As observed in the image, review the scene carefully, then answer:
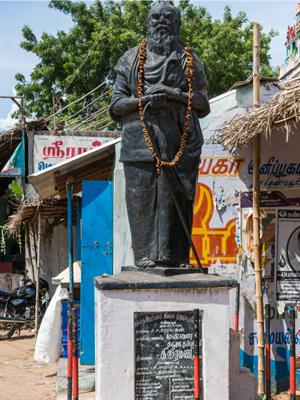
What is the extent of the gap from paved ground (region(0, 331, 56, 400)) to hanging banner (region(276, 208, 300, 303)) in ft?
9.72

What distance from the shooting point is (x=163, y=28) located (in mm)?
5438

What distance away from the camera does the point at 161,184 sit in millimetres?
5332

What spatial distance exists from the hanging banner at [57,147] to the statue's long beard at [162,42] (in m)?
8.71

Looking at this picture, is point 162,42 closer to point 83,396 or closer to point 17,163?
point 83,396

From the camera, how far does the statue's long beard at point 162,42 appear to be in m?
5.43

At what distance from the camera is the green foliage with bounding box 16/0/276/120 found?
20062 mm

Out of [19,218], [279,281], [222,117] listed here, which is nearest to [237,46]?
[19,218]

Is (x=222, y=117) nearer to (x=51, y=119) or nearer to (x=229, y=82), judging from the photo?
(x=51, y=119)

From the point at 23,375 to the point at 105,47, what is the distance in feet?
44.1

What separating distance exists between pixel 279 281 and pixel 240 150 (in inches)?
64.2

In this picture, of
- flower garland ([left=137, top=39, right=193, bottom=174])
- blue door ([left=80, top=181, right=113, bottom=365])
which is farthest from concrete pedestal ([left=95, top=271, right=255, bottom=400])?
blue door ([left=80, top=181, right=113, bottom=365])

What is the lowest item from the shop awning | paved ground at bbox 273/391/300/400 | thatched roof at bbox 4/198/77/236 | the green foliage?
paved ground at bbox 273/391/300/400

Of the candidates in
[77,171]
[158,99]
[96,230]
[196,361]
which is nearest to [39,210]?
[77,171]

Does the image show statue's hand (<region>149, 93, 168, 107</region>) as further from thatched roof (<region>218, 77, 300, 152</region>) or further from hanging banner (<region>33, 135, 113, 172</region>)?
hanging banner (<region>33, 135, 113, 172</region>)
